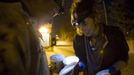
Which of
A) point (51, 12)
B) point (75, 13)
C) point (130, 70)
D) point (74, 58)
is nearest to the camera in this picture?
point (51, 12)

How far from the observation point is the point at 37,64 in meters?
1.60

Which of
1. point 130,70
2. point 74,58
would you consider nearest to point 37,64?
point 74,58

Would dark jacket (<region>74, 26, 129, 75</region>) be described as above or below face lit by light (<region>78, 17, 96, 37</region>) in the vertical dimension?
below

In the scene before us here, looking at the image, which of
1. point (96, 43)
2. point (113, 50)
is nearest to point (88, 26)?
point (96, 43)

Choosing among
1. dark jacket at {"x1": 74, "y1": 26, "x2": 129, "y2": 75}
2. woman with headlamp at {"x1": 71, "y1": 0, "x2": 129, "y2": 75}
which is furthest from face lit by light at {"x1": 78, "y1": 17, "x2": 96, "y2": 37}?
dark jacket at {"x1": 74, "y1": 26, "x2": 129, "y2": 75}

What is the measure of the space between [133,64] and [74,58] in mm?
3764

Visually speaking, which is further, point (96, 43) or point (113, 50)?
point (96, 43)

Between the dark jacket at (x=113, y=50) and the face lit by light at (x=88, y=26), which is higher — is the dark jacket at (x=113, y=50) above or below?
below

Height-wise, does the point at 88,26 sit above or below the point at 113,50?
above

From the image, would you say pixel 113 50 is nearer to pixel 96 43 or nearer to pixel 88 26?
pixel 96 43

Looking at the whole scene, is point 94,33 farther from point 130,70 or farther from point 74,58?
point 130,70

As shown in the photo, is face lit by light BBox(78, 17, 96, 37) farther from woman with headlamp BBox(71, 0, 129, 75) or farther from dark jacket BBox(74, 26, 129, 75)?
dark jacket BBox(74, 26, 129, 75)

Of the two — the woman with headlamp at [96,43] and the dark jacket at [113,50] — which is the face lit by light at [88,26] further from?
the dark jacket at [113,50]

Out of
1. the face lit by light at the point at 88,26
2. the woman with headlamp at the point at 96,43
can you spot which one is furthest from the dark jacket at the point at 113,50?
the face lit by light at the point at 88,26
